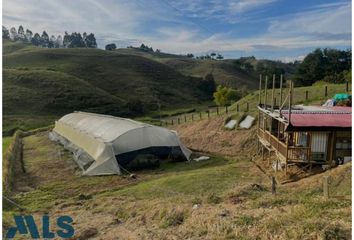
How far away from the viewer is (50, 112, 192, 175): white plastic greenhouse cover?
2184 cm

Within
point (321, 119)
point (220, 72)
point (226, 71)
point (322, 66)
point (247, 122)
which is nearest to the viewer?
point (321, 119)

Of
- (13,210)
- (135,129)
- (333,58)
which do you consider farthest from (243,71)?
(13,210)

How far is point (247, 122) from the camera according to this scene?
28531mm

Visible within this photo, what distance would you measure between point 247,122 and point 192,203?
17.5 metres

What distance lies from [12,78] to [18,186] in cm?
6018

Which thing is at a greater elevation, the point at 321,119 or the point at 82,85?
the point at 321,119

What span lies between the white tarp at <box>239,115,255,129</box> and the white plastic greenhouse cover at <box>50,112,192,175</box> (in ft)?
17.1

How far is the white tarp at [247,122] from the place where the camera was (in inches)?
1105

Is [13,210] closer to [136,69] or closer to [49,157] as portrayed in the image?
[49,157]

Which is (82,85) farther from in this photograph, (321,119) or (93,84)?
(321,119)

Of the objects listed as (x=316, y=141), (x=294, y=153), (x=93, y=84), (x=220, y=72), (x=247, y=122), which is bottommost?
(x=93, y=84)

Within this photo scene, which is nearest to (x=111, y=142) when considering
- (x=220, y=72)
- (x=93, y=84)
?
(x=93, y=84)

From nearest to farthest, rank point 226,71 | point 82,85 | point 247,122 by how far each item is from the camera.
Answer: point 247,122
point 82,85
point 226,71

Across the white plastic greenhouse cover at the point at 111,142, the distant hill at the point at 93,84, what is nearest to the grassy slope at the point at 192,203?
the white plastic greenhouse cover at the point at 111,142
